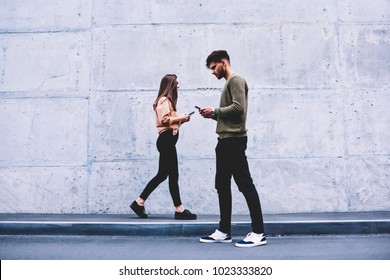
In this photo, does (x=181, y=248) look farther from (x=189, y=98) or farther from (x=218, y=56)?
(x=189, y=98)

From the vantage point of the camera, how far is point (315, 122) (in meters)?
6.58

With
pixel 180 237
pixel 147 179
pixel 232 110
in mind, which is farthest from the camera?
pixel 147 179

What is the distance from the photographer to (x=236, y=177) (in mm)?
4289

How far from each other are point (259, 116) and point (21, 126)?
11.2 ft

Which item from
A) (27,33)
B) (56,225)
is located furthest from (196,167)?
(27,33)

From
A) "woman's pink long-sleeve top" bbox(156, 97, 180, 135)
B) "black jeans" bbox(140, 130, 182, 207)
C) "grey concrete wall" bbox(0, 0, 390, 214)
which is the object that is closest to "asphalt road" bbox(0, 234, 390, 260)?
"black jeans" bbox(140, 130, 182, 207)

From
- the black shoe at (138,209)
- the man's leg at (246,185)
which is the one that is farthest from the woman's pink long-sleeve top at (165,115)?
the man's leg at (246,185)

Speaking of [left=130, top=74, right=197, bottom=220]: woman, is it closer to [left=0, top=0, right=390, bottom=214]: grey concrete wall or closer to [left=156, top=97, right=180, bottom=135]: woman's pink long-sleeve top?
[left=156, top=97, right=180, bottom=135]: woman's pink long-sleeve top

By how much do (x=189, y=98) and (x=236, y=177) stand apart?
8.43ft

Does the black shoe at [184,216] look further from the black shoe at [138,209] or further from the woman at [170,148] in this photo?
the black shoe at [138,209]

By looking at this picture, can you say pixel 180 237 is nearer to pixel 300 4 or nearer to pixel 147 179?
pixel 147 179

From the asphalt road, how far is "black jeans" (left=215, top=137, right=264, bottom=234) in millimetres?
287

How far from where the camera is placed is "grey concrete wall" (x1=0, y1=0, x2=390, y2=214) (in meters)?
6.47

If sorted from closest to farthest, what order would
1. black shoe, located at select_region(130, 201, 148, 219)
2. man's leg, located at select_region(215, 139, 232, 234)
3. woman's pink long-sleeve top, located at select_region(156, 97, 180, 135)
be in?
man's leg, located at select_region(215, 139, 232, 234) → woman's pink long-sleeve top, located at select_region(156, 97, 180, 135) → black shoe, located at select_region(130, 201, 148, 219)
